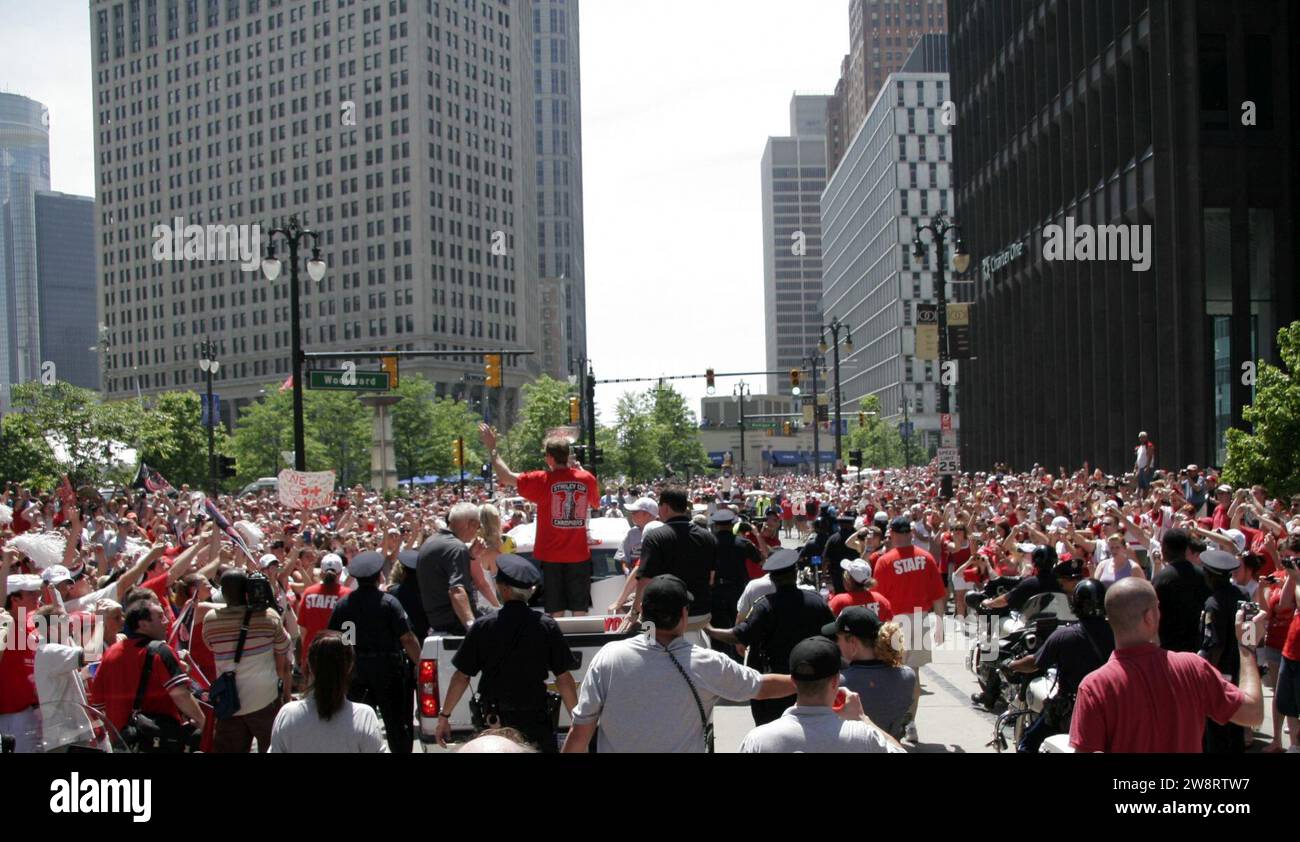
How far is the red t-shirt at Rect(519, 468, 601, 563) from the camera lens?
382 inches

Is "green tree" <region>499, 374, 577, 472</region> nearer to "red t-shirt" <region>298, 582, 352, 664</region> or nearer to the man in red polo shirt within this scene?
"red t-shirt" <region>298, 582, 352, 664</region>

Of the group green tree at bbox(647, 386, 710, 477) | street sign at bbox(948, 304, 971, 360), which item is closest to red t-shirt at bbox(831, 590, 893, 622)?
street sign at bbox(948, 304, 971, 360)

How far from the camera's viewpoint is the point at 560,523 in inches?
386

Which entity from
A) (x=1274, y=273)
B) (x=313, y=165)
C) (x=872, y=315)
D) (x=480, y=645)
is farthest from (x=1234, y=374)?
(x=313, y=165)

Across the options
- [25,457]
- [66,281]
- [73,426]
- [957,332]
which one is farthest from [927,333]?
[66,281]

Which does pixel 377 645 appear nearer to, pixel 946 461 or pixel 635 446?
pixel 946 461

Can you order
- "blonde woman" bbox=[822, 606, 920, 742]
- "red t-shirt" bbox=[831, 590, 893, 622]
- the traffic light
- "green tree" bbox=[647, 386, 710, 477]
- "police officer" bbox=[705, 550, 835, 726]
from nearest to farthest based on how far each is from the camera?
"blonde woman" bbox=[822, 606, 920, 742], "police officer" bbox=[705, 550, 835, 726], "red t-shirt" bbox=[831, 590, 893, 622], the traffic light, "green tree" bbox=[647, 386, 710, 477]

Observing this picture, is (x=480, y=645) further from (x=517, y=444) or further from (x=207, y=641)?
(x=517, y=444)

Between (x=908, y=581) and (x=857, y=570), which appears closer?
(x=857, y=570)

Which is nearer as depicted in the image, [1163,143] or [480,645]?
[480,645]

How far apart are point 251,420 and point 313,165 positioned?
56.8 metres

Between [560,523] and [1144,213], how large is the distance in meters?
30.7

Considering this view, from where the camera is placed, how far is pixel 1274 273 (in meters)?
33.0

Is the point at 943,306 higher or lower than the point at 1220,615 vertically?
higher
